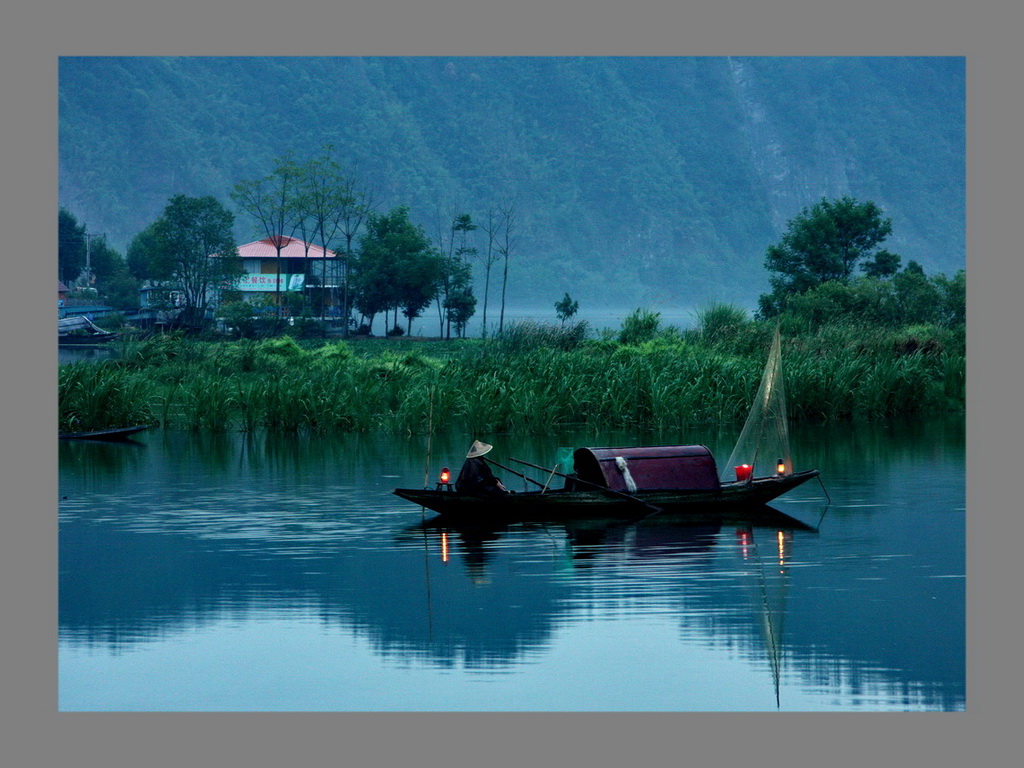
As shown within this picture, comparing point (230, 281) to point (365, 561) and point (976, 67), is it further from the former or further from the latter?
point (365, 561)

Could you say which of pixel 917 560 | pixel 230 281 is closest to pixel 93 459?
pixel 917 560

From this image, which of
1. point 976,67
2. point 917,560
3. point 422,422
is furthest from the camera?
point 422,422

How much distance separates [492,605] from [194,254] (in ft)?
283

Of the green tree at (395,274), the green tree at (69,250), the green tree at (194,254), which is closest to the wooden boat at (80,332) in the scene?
the green tree at (194,254)

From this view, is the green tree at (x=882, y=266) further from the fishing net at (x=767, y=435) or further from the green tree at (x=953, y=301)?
the fishing net at (x=767, y=435)

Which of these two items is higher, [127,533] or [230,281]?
[230,281]

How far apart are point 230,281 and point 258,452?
68.5 meters

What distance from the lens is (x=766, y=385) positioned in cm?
2262

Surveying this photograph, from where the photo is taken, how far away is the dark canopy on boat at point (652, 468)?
21.3m

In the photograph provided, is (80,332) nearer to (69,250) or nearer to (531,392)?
(69,250)

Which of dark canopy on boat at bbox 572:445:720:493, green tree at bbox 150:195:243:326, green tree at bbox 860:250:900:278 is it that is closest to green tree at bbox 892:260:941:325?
green tree at bbox 860:250:900:278

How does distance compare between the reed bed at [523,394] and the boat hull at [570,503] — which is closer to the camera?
the boat hull at [570,503]

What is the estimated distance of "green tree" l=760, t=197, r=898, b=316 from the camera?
71312 mm

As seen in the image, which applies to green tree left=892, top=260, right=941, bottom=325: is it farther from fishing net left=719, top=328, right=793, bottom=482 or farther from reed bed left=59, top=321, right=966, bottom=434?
fishing net left=719, top=328, right=793, bottom=482
